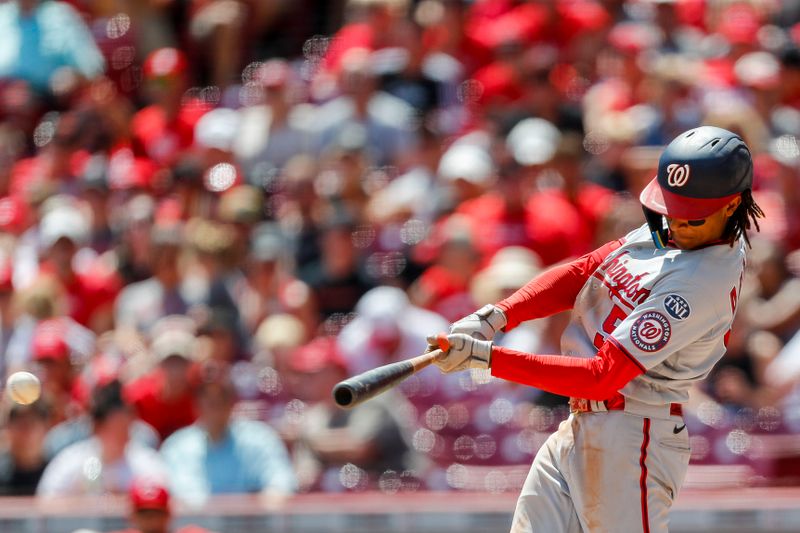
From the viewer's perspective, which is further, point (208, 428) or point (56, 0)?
point (56, 0)

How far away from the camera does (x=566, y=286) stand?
4496mm

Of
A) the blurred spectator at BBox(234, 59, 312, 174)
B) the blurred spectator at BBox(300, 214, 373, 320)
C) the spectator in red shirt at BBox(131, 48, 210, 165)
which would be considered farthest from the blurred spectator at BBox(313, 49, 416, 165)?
the spectator in red shirt at BBox(131, 48, 210, 165)

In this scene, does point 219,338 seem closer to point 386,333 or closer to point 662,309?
point 386,333

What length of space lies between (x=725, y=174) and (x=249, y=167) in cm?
540

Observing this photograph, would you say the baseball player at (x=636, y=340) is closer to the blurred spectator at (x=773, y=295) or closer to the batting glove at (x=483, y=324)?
the batting glove at (x=483, y=324)

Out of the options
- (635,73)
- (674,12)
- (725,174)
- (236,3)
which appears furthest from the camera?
(236,3)

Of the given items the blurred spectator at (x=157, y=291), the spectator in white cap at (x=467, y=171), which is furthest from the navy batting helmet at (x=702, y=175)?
the blurred spectator at (x=157, y=291)

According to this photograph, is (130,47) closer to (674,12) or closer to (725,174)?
(674,12)

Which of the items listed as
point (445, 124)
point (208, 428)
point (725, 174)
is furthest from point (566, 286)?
point (445, 124)

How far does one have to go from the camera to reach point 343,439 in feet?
22.1

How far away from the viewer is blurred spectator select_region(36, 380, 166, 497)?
7004 millimetres

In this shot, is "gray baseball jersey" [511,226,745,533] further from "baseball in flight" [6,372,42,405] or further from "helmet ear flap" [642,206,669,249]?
"baseball in flight" [6,372,42,405]

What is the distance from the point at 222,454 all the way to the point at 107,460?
0.59m

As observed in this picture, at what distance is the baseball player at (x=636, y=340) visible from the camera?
13.4ft
